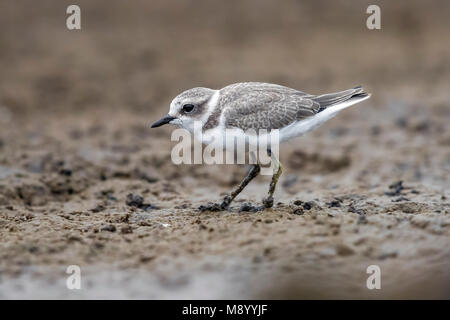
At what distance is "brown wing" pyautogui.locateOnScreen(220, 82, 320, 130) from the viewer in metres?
7.92

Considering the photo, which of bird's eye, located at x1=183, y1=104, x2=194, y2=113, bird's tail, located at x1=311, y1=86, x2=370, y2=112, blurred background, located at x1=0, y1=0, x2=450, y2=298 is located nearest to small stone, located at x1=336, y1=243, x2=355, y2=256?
blurred background, located at x1=0, y1=0, x2=450, y2=298

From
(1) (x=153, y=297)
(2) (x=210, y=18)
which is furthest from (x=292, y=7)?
(1) (x=153, y=297)

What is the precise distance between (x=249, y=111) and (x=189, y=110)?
79 cm

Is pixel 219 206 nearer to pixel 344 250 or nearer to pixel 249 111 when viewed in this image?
pixel 249 111

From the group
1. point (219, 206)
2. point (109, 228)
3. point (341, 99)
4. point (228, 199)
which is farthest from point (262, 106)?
point (109, 228)

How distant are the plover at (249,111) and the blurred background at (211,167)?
111cm

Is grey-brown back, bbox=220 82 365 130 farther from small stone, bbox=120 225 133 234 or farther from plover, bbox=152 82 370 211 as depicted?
small stone, bbox=120 225 133 234

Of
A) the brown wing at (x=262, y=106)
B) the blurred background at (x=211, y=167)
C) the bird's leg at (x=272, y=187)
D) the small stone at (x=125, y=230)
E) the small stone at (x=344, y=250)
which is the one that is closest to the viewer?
the blurred background at (x=211, y=167)

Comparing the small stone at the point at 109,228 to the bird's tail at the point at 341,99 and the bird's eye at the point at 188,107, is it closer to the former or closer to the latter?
the bird's eye at the point at 188,107

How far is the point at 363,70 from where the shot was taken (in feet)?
54.5

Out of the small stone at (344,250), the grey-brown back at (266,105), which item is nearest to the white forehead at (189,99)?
the grey-brown back at (266,105)

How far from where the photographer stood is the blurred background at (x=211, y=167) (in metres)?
6.77

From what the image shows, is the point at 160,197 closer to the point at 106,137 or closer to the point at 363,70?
the point at 106,137

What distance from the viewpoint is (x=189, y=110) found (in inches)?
316
